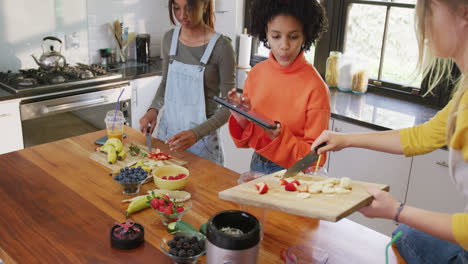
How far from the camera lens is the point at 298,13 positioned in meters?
1.70

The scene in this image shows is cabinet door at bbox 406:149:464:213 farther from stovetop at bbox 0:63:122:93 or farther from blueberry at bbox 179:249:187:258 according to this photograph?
stovetop at bbox 0:63:122:93

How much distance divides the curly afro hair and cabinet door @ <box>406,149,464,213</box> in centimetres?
111

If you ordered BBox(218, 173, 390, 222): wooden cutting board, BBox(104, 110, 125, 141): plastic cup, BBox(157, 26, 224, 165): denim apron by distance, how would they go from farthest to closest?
BBox(157, 26, 224, 165): denim apron → BBox(104, 110, 125, 141): plastic cup → BBox(218, 173, 390, 222): wooden cutting board

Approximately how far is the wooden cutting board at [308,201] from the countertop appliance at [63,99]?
1789mm

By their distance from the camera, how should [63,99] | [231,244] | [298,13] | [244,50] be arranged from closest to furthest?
1. [231,244]
2. [298,13]
3. [63,99]
4. [244,50]

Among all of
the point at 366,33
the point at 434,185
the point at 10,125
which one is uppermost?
the point at 366,33

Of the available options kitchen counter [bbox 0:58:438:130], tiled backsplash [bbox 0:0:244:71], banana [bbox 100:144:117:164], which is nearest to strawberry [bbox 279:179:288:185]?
banana [bbox 100:144:117:164]

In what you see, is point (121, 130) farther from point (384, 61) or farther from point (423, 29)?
point (384, 61)

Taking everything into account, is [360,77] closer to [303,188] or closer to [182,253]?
[303,188]

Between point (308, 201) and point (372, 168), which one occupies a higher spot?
point (308, 201)

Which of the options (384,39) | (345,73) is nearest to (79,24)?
(345,73)

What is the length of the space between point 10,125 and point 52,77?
1.53 ft

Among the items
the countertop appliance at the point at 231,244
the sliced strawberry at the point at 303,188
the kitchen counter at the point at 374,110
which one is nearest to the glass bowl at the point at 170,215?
the countertop appliance at the point at 231,244

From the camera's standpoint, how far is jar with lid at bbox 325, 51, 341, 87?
10.8 ft
